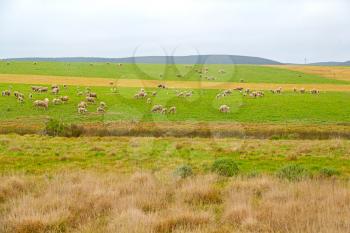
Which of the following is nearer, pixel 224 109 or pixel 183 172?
pixel 183 172

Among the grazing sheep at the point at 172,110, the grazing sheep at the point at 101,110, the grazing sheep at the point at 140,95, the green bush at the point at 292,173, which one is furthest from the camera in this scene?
the grazing sheep at the point at 140,95

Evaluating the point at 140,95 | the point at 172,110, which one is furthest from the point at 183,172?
the point at 140,95

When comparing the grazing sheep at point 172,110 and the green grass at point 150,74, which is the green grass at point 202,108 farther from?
the green grass at point 150,74

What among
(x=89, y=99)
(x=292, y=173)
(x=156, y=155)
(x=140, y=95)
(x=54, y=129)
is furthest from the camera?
(x=140, y=95)

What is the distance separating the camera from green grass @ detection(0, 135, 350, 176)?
2032 cm

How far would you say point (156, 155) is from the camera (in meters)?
24.3

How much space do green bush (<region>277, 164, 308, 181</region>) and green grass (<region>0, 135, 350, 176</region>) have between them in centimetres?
396

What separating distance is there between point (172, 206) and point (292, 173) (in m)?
6.12

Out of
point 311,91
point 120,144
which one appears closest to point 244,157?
point 120,144

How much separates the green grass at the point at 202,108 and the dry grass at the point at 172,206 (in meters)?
34.2

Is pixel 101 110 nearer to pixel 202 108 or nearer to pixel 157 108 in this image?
pixel 157 108

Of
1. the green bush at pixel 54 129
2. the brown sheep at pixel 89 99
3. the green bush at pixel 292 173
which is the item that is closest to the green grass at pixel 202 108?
the brown sheep at pixel 89 99

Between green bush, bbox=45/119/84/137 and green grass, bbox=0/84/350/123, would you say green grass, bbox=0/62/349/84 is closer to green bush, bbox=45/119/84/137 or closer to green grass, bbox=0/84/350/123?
green grass, bbox=0/84/350/123

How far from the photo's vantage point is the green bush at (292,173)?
13438 mm
